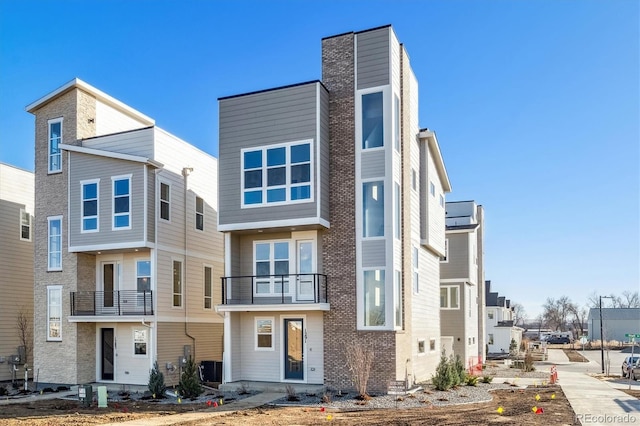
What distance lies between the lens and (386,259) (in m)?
19.2

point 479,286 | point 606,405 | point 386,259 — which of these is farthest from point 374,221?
point 479,286

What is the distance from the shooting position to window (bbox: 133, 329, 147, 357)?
22047mm

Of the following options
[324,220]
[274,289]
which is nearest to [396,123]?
[324,220]

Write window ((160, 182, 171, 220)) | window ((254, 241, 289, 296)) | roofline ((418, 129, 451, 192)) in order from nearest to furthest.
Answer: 1. window ((254, 241, 289, 296))
2. window ((160, 182, 171, 220))
3. roofline ((418, 129, 451, 192))

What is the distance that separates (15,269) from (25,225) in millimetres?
2077

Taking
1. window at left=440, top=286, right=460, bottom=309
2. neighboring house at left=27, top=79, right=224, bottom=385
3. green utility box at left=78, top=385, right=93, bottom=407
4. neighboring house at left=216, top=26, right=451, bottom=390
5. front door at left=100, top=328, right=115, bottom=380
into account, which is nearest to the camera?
green utility box at left=78, top=385, right=93, bottom=407

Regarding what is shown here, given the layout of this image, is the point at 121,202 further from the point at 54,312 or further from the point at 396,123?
the point at 396,123

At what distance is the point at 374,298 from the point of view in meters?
19.4

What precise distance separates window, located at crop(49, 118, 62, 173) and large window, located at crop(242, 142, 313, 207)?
8328 millimetres

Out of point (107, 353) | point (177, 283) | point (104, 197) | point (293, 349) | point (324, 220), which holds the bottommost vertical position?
point (107, 353)

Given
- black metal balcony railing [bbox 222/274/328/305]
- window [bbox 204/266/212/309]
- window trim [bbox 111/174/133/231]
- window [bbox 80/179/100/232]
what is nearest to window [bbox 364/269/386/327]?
black metal balcony railing [bbox 222/274/328/305]

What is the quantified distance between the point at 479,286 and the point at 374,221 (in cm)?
2016

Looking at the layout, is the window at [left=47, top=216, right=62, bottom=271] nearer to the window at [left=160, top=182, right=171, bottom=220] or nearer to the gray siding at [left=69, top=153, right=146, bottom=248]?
the gray siding at [left=69, top=153, right=146, bottom=248]

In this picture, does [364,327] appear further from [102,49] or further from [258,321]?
[102,49]
